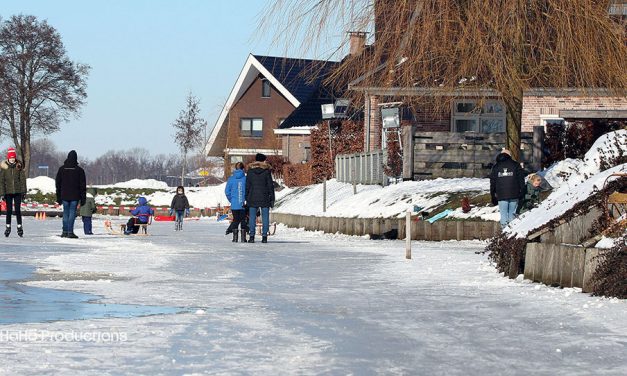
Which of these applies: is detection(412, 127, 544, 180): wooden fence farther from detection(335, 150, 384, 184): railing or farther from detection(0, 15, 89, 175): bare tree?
detection(0, 15, 89, 175): bare tree

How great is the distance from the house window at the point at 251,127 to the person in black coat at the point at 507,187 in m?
62.2

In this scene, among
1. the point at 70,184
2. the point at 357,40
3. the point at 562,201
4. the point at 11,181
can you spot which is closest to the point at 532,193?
the point at 357,40

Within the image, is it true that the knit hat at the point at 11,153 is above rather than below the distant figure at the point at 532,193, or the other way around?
above

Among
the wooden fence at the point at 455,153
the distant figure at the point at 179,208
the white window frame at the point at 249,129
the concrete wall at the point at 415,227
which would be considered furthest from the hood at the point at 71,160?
the white window frame at the point at 249,129

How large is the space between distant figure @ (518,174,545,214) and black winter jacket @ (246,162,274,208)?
4364 mm

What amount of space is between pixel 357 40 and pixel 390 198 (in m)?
4.96

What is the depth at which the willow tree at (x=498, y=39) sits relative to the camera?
80.2ft

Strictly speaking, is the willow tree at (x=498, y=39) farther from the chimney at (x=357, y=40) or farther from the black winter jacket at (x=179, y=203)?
the black winter jacket at (x=179, y=203)

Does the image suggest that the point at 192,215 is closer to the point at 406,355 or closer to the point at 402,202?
the point at 402,202

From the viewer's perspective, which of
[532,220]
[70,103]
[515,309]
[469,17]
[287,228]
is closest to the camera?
[515,309]

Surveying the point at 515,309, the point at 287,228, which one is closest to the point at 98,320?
the point at 515,309

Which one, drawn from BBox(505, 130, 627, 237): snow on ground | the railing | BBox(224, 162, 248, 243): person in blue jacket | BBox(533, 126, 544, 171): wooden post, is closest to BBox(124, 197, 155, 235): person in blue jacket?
BBox(224, 162, 248, 243): person in blue jacket

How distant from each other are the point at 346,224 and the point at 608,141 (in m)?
9.20

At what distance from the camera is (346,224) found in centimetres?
2870
